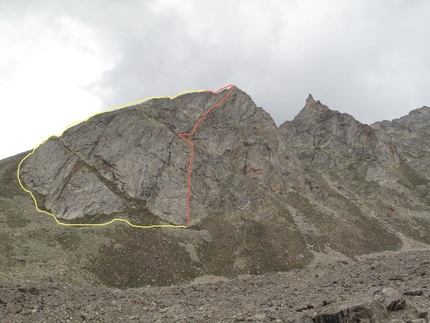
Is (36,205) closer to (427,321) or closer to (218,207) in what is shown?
(218,207)

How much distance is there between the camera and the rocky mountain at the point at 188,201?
1506 inches

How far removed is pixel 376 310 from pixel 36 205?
156 feet

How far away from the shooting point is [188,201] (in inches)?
2124

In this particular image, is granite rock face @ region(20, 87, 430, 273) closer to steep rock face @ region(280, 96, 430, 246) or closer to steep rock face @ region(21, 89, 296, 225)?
steep rock face @ region(21, 89, 296, 225)

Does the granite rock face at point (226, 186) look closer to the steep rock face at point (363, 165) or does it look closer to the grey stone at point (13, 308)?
the steep rock face at point (363, 165)

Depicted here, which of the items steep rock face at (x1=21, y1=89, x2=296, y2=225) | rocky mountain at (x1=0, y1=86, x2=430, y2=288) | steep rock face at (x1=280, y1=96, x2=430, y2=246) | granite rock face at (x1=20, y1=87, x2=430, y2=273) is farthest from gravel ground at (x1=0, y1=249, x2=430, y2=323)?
steep rock face at (x1=280, y1=96, x2=430, y2=246)

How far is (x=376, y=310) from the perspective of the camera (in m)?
14.2

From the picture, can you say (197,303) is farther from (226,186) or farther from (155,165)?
(155,165)

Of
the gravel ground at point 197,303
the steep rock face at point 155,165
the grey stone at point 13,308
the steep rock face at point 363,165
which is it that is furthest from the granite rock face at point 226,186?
the grey stone at point 13,308

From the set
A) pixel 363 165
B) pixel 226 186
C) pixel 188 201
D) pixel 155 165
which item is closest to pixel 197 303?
pixel 188 201

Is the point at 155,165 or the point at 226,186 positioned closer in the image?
the point at 155,165

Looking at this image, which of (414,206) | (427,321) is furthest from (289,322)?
(414,206)

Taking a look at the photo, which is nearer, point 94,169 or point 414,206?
point 94,169

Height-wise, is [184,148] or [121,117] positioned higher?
[121,117]
